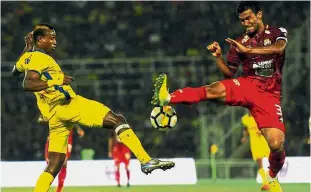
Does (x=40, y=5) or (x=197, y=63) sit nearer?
(x=197, y=63)

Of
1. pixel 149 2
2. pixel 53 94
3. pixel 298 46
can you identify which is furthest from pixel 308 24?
pixel 53 94

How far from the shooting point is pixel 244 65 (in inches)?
401

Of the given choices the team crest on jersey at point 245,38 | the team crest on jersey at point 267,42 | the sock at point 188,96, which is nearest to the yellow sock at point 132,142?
the sock at point 188,96

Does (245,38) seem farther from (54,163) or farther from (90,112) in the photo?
(54,163)

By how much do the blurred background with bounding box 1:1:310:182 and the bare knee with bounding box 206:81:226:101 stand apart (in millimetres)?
10147

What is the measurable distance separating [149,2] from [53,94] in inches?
668

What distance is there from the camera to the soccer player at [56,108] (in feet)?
30.6

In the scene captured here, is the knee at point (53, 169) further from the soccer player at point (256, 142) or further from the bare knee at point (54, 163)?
the soccer player at point (256, 142)

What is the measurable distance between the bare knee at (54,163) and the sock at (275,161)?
8.31ft

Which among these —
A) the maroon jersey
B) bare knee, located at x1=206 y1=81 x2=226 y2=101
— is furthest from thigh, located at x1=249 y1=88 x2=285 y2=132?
bare knee, located at x1=206 y1=81 x2=226 y2=101

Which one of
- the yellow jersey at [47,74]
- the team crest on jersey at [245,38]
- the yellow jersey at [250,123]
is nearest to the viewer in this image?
the yellow jersey at [47,74]

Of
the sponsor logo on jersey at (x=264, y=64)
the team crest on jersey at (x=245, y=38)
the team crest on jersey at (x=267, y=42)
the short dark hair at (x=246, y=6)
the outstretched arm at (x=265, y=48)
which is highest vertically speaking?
the short dark hair at (x=246, y=6)

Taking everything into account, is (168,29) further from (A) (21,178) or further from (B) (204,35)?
(A) (21,178)

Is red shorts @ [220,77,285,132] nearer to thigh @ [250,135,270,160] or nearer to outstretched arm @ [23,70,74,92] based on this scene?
outstretched arm @ [23,70,74,92]
